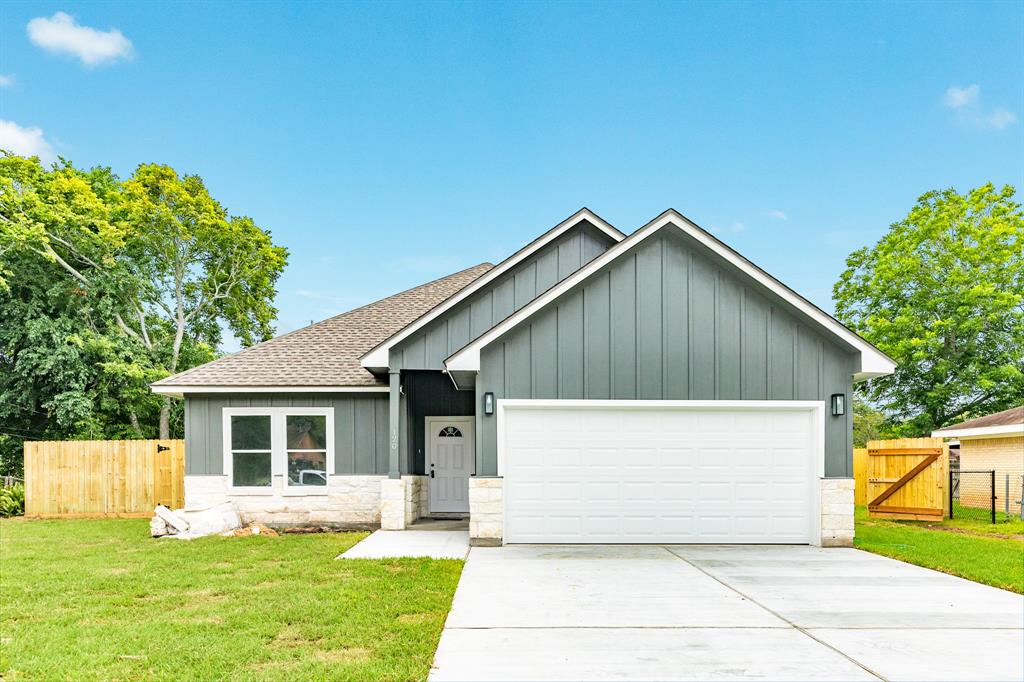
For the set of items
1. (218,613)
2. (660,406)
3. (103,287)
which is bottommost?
(218,613)

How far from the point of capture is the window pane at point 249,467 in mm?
13875

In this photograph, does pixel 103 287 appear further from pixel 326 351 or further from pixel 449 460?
pixel 449 460

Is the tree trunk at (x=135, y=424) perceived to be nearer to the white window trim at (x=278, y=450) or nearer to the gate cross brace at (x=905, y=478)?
the white window trim at (x=278, y=450)

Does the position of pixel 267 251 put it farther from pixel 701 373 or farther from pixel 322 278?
pixel 701 373

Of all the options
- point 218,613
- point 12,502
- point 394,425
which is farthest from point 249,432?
Answer: point 218,613

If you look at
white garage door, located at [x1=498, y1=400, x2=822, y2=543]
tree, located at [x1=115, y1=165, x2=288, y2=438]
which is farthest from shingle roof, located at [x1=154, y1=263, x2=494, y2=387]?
tree, located at [x1=115, y1=165, x2=288, y2=438]

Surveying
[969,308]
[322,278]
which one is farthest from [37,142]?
[969,308]

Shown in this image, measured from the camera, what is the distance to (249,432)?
13945 mm

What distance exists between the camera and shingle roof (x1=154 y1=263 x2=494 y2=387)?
13.8m

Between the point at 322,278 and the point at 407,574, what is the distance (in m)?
28.5

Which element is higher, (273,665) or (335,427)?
(335,427)

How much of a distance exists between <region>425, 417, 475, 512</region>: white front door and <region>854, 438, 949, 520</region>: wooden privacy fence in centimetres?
933

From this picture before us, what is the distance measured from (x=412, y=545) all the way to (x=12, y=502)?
39.2 ft

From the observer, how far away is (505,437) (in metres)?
10.7
